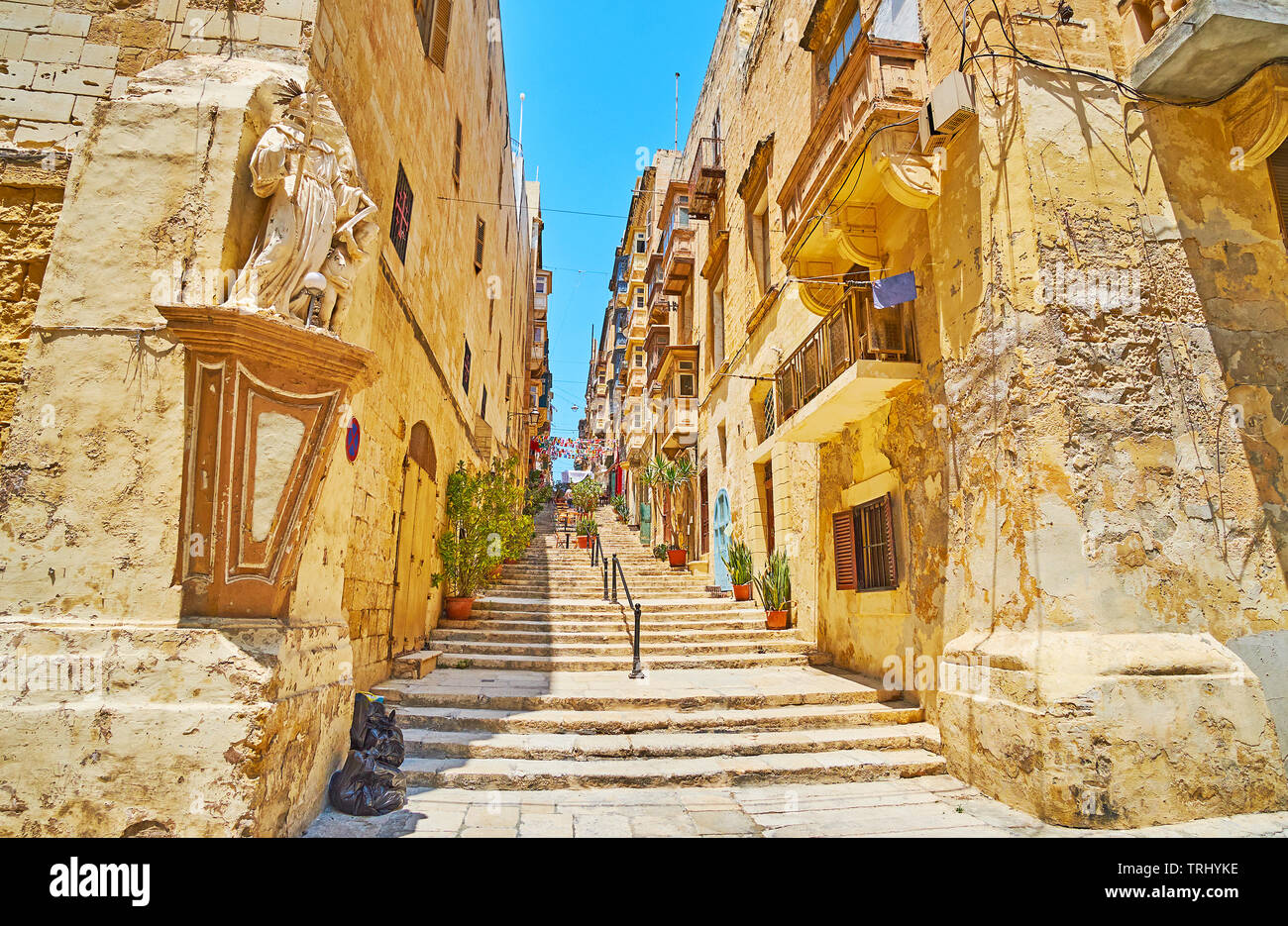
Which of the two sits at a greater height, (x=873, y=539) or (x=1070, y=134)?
(x=1070, y=134)

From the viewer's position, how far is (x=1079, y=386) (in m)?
4.85

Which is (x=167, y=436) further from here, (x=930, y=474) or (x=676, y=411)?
(x=676, y=411)

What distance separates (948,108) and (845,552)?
4.84 meters

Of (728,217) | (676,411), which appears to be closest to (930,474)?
(728,217)

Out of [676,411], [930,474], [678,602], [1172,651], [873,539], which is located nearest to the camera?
Answer: [1172,651]

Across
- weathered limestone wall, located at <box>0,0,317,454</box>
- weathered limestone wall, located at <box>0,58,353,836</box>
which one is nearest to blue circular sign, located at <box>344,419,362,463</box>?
weathered limestone wall, located at <box>0,58,353,836</box>

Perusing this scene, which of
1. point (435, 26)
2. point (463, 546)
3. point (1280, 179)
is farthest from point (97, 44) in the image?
point (1280, 179)

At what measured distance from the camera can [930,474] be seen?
20.2 ft

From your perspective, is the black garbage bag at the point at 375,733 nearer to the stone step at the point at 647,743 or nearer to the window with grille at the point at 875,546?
the stone step at the point at 647,743

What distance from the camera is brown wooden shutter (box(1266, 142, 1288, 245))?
559 cm

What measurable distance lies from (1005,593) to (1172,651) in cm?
104

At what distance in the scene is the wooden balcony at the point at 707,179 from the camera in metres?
15.8

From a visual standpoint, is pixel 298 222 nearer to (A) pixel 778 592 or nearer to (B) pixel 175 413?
(B) pixel 175 413

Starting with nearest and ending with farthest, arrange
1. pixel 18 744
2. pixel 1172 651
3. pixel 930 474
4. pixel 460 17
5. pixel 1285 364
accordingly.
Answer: pixel 18 744, pixel 1172 651, pixel 1285 364, pixel 930 474, pixel 460 17
